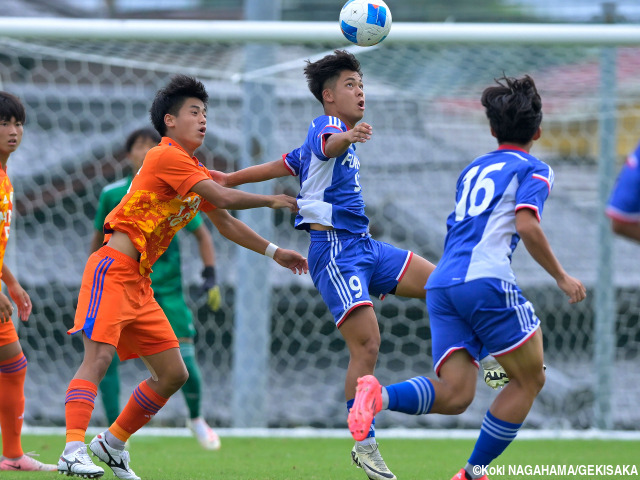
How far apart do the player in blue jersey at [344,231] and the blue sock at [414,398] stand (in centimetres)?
49

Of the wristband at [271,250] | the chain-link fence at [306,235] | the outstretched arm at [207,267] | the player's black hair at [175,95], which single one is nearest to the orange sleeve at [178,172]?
the player's black hair at [175,95]

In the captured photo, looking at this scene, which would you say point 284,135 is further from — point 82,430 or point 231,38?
point 82,430

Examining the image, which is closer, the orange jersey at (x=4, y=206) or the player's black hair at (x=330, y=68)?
the orange jersey at (x=4, y=206)

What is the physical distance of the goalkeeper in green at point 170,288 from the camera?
19.7 ft

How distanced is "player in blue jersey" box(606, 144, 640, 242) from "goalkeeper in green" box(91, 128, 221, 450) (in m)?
3.70

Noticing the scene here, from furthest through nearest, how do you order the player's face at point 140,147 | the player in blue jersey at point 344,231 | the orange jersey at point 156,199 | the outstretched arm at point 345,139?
the player's face at point 140,147, the player in blue jersey at point 344,231, the orange jersey at point 156,199, the outstretched arm at point 345,139

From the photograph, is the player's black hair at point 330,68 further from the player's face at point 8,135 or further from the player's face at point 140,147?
the player's face at point 140,147

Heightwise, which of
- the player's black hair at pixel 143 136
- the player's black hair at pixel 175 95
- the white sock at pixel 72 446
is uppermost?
the player's black hair at pixel 175 95

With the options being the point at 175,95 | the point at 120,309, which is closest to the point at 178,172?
the point at 175,95

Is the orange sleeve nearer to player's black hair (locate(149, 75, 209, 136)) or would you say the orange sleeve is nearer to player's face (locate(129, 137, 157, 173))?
player's black hair (locate(149, 75, 209, 136))

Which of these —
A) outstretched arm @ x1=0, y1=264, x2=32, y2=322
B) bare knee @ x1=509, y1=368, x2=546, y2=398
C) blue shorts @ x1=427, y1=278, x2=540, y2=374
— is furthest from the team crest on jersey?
outstretched arm @ x1=0, y1=264, x2=32, y2=322

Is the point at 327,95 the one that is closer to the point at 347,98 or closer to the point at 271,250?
the point at 347,98

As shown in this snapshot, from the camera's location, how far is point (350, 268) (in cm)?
431

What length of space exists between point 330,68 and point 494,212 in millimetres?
1381
